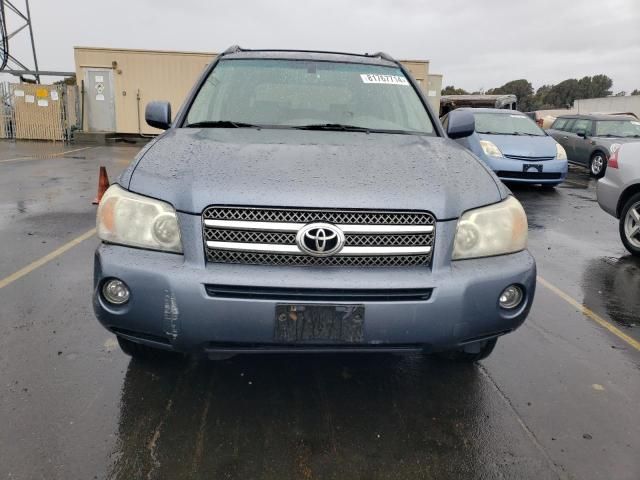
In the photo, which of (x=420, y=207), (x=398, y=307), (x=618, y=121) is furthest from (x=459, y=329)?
Result: (x=618, y=121)

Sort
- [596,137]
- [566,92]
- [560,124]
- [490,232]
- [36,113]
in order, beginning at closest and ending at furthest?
1. [490,232]
2. [596,137]
3. [560,124]
4. [36,113]
5. [566,92]

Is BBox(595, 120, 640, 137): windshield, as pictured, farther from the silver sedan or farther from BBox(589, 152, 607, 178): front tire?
the silver sedan

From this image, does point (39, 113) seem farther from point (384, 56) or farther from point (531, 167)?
point (384, 56)

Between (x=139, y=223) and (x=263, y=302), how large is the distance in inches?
26.9

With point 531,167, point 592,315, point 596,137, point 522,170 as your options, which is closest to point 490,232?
point 592,315

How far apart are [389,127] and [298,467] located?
2149mm

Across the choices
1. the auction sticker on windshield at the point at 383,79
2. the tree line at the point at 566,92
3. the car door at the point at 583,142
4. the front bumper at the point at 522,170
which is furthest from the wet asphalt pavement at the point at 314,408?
the tree line at the point at 566,92

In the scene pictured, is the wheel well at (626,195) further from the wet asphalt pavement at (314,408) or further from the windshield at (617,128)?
the windshield at (617,128)

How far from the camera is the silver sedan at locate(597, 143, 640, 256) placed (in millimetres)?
5895

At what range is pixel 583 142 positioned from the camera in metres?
14.7

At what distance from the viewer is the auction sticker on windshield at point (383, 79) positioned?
370 centimetres

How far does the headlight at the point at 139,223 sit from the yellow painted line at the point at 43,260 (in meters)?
2.44

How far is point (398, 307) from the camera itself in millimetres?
2176

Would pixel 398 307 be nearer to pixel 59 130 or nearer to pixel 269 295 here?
pixel 269 295
